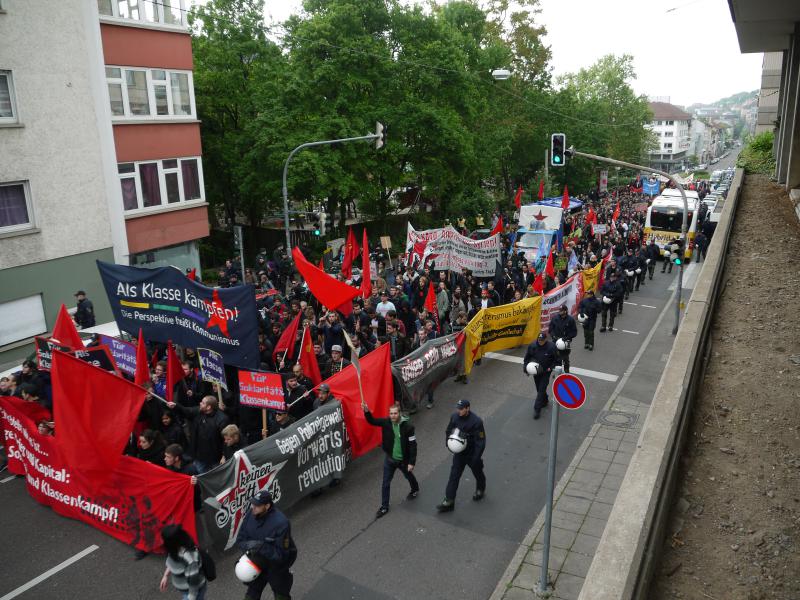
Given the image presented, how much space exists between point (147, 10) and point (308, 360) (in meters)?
15.3

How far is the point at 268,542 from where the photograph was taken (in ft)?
20.1

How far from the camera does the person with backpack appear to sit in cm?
602

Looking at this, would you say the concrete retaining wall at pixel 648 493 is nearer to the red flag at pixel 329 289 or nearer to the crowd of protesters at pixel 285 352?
the crowd of protesters at pixel 285 352

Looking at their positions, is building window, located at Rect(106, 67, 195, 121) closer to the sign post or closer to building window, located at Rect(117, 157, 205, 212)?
building window, located at Rect(117, 157, 205, 212)

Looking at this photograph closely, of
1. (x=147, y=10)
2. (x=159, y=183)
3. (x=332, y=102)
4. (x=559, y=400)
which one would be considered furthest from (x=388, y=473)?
(x=332, y=102)

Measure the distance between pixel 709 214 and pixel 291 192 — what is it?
2314cm

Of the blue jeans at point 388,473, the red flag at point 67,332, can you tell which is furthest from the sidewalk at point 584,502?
the red flag at point 67,332

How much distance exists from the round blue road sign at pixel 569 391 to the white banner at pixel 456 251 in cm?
1268

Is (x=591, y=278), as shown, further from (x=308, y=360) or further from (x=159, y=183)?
(x=159, y=183)

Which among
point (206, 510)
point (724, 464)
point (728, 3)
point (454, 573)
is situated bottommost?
point (454, 573)

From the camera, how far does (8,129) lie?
16.6 meters

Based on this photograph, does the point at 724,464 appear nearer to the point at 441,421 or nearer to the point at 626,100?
the point at 441,421

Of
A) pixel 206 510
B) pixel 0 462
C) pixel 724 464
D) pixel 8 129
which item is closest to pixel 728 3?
pixel 724 464

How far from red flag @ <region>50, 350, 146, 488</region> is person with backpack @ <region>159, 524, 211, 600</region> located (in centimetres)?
222
